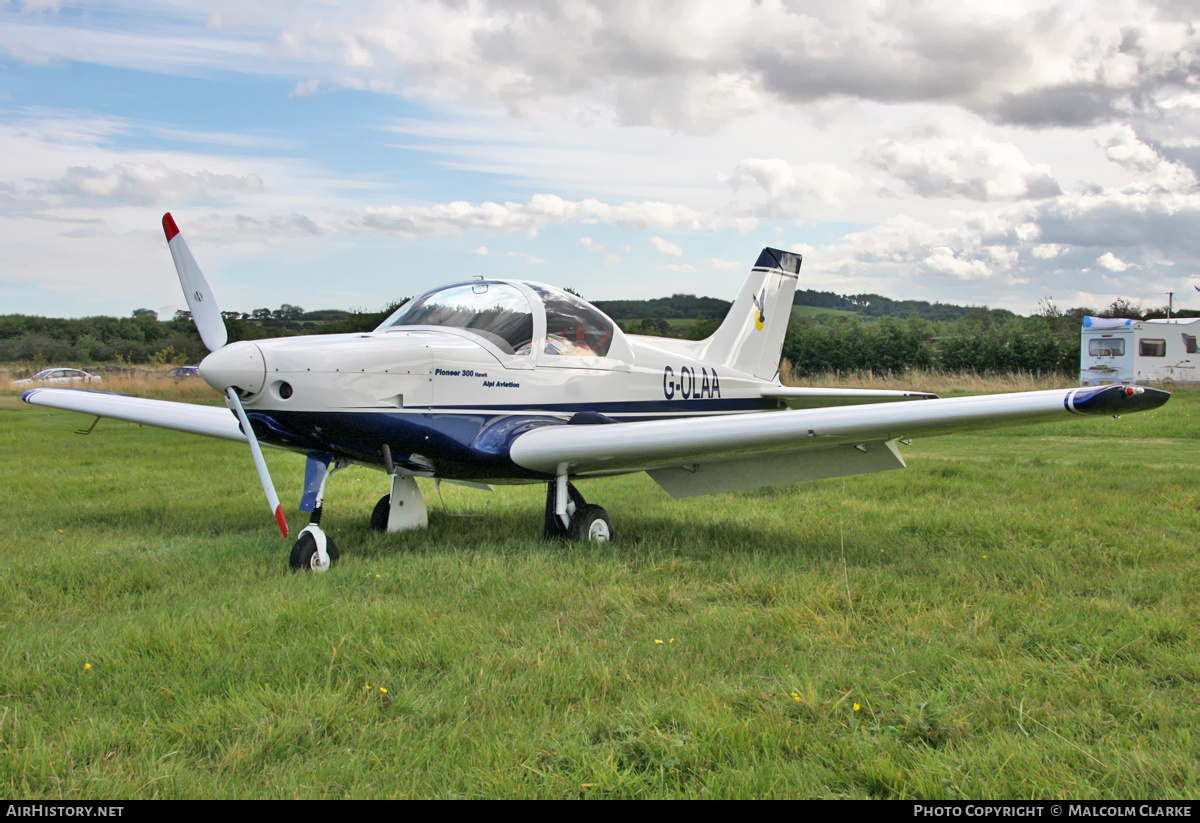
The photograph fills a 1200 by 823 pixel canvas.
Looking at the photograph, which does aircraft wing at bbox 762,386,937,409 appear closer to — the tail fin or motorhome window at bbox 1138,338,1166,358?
the tail fin

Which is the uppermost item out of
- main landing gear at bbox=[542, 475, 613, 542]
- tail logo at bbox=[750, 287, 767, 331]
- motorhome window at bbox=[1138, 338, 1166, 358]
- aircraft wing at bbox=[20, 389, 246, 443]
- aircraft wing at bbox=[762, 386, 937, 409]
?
motorhome window at bbox=[1138, 338, 1166, 358]

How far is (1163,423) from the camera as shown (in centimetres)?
1513

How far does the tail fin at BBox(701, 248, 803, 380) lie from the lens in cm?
929

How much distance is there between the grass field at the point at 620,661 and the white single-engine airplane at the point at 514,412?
526 mm

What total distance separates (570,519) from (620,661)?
2865 millimetres

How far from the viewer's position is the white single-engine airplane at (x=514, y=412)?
515cm

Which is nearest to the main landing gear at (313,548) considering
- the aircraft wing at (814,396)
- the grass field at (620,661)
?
the grass field at (620,661)

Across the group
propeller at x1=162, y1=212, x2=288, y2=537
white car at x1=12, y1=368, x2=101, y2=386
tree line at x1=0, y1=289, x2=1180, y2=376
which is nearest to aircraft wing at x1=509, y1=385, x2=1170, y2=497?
propeller at x1=162, y1=212, x2=288, y2=537

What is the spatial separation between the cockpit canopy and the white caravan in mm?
26788

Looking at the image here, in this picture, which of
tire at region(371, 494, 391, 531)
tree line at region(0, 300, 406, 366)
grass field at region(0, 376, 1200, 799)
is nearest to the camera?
grass field at region(0, 376, 1200, 799)

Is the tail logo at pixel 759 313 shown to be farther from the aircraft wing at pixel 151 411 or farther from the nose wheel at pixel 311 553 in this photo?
the nose wheel at pixel 311 553

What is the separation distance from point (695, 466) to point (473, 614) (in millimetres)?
2915
